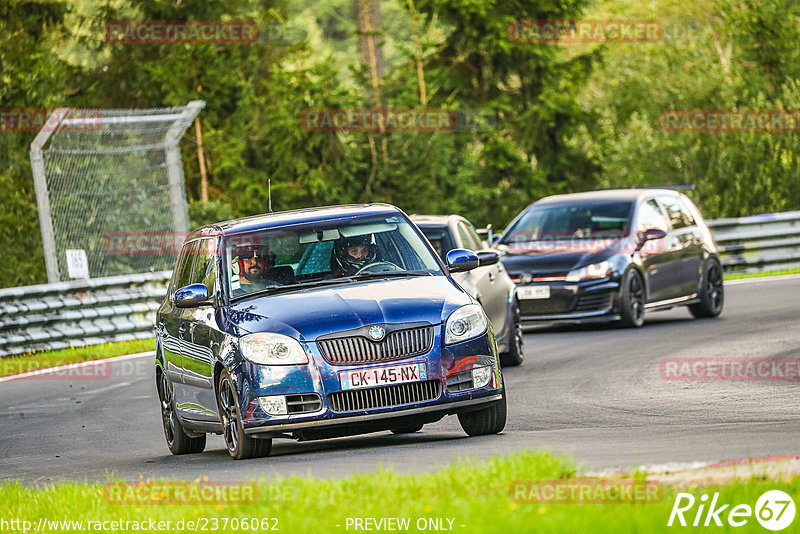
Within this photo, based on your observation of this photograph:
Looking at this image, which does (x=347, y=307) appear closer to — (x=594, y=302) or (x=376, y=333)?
(x=376, y=333)

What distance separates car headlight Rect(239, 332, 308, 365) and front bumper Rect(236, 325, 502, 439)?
0.04 metres

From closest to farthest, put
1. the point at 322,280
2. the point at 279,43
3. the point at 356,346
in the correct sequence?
the point at 356,346 < the point at 322,280 < the point at 279,43

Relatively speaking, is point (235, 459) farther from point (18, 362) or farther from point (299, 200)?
point (299, 200)

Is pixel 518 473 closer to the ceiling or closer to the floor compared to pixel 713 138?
closer to the ceiling

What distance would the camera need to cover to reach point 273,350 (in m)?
9.59

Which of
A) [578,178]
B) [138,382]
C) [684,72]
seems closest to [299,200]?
[578,178]

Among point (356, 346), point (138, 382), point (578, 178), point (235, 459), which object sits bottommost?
point (578, 178)

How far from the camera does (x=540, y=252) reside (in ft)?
64.4

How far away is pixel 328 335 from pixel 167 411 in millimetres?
2700

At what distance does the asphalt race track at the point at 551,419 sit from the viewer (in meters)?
8.66

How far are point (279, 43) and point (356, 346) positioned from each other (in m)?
30.6

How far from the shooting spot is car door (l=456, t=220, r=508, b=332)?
51.2 feet

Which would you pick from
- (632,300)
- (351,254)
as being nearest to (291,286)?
(351,254)
